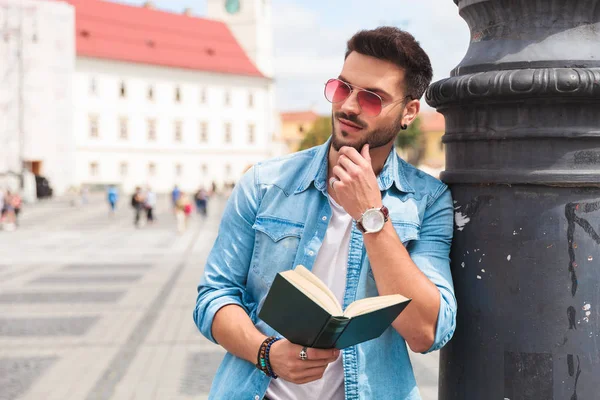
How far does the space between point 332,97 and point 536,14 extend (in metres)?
0.58

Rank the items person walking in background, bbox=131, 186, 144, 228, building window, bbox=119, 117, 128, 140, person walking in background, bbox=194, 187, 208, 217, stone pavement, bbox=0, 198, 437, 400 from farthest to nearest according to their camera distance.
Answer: building window, bbox=119, 117, 128, 140 → person walking in background, bbox=194, 187, 208, 217 → person walking in background, bbox=131, 186, 144, 228 → stone pavement, bbox=0, 198, 437, 400

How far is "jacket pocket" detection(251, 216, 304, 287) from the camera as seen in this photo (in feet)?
6.94

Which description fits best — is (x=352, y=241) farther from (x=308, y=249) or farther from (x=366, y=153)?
(x=366, y=153)

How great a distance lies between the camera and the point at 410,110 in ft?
7.22

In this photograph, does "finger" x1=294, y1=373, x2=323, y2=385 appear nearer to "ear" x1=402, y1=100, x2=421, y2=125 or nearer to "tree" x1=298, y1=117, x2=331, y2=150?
"ear" x1=402, y1=100, x2=421, y2=125

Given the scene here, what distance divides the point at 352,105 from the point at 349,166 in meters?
0.18

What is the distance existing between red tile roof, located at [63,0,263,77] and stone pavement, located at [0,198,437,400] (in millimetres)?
49973

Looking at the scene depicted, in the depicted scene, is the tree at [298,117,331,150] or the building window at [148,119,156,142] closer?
the building window at [148,119,156,142]

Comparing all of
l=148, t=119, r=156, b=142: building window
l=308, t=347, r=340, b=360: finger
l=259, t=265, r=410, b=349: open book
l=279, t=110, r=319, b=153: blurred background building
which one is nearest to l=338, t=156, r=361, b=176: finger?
l=259, t=265, r=410, b=349: open book

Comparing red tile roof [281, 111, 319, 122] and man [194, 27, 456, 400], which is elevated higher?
red tile roof [281, 111, 319, 122]

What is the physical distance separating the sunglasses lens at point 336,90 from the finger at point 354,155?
16 centimetres

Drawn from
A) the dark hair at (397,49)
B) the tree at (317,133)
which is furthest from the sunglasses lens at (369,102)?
the tree at (317,133)

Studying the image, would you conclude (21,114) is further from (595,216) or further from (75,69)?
(595,216)

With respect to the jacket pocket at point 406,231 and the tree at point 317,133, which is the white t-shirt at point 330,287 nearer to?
the jacket pocket at point 406,231
